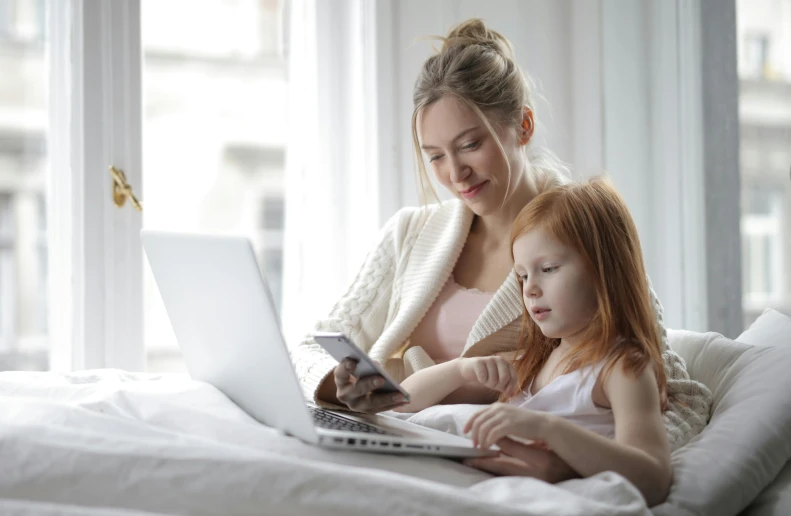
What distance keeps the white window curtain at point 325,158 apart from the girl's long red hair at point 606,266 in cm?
113

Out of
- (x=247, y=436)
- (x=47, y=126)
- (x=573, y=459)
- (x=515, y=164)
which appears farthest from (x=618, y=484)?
(x=47, y=126)

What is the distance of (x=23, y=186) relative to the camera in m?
1.97

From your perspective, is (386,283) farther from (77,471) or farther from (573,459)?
(77,471)

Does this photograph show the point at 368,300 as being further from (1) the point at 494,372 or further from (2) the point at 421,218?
(1) the point at 494,372

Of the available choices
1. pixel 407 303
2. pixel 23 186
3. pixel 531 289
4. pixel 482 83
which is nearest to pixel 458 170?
pixel 482 83

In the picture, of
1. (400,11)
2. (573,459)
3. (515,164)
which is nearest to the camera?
(573,459)

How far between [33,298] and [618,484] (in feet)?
5.40

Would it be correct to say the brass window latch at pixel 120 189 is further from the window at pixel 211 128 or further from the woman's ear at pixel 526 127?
the woman's ear at pixel 526 127

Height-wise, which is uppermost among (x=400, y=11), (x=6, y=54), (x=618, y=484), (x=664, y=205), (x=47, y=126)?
(x=400, y=11)

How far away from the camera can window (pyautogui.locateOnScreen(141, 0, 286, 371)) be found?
2107 millimetres

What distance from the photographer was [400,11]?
224 centimetres

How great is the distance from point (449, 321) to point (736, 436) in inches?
23.8

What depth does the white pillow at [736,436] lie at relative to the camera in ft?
2.94

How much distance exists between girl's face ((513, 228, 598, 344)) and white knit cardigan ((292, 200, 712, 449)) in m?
0.23
